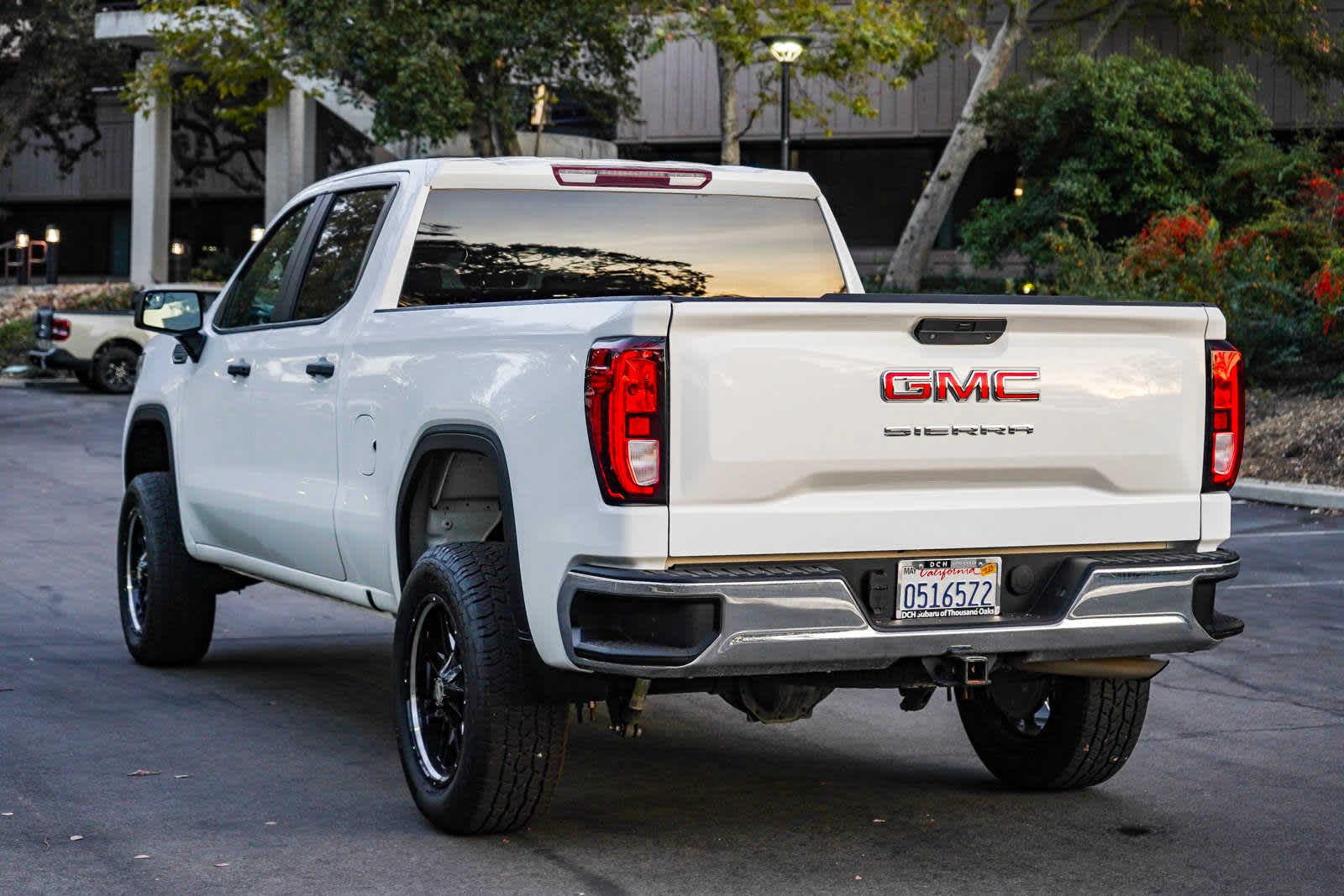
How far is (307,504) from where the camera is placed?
712 cm

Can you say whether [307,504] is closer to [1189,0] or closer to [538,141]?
[538,141]

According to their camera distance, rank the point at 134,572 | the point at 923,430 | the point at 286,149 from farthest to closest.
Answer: the point at 286,149
the point at 134,572
the point at 923,430

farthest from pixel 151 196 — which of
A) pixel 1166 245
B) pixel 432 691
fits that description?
pixel 432 691

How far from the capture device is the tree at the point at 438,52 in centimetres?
2942

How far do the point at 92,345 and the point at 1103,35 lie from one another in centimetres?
1978

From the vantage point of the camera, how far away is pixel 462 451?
5.98 meters

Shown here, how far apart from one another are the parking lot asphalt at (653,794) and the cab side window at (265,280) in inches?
63.5

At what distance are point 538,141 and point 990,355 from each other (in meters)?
28.8

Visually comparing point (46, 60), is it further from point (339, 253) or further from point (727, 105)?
point (339, 253)

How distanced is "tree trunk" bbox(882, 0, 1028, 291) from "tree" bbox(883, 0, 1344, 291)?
16mm

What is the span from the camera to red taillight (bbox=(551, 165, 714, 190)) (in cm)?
715

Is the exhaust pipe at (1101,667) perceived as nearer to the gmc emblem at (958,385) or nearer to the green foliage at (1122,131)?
the gmc emblem at (958,385)

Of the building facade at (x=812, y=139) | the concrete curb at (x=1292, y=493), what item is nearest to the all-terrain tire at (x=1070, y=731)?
the concrete curb at (x=1292, y=493)

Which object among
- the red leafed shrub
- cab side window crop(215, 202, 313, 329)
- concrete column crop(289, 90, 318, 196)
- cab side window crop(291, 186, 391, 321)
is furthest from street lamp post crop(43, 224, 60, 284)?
cab side window crop(291, 186, 391, 321)
